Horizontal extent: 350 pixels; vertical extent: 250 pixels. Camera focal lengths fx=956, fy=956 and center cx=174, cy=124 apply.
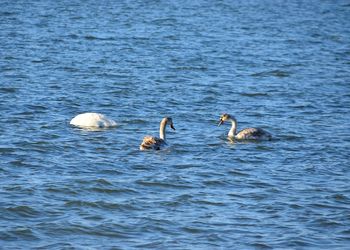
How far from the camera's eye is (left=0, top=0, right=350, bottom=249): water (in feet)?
41.7

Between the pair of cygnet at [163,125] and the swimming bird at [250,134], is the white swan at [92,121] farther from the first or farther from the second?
the swimming bird at [250,134]

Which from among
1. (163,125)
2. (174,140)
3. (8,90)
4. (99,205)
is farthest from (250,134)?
(8,90)

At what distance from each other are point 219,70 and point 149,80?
313 cm

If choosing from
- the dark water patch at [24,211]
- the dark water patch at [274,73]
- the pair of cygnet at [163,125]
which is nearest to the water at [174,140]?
the dark water patch at [24,211]

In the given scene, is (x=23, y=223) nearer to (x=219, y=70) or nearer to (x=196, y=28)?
(x=219, y=70)

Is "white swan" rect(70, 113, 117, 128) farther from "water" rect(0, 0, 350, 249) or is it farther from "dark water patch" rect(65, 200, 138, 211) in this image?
"dark water patch" rect(65, 200, 138, 211)

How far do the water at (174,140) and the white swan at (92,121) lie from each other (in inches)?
9.3

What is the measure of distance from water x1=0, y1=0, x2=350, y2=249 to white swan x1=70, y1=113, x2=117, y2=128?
0.78ft

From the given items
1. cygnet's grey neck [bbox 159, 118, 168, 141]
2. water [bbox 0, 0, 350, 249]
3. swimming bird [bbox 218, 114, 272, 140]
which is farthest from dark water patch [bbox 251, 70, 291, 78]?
cygnet's grey neck [bbox 159, 118, 168, 141]

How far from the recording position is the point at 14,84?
24.0 metres

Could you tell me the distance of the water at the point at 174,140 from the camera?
41.7ft

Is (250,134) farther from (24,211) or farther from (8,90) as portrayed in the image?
(8,90)

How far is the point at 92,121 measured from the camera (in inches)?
757

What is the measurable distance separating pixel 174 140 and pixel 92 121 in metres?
1.76
